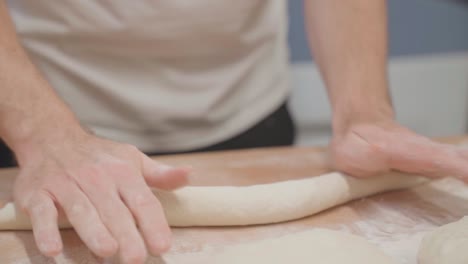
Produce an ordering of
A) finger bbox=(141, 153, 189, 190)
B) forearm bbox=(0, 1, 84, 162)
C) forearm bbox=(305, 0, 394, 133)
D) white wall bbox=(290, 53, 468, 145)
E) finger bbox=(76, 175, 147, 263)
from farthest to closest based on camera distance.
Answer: white wall bbox=(290, 53, 468, 145)
forearm bbox=(305, 0, 394, 133)
forearm bbox=(0, 1, 84, 162)
finger bbox=(141, 153, 189, 190)
finger bbox=(76, 175, 147, 263)

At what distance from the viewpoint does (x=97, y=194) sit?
2.69 feet

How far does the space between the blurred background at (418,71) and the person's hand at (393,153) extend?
996mm

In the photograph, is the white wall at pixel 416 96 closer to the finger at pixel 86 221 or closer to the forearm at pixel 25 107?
the forearm at pixel 25 107

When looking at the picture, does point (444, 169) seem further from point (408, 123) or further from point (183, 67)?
point (408, 123)

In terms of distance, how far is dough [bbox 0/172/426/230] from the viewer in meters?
0.92

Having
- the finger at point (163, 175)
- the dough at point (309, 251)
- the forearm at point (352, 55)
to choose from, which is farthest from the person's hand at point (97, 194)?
the forearm at point (352, 55)

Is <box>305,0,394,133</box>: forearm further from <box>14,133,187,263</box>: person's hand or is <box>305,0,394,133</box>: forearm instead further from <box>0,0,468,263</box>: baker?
<box>14,133,187,263</box>: person's hand

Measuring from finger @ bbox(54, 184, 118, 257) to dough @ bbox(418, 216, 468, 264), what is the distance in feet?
1.37

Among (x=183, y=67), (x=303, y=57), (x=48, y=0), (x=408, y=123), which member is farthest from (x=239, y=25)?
(x=408, y=123)

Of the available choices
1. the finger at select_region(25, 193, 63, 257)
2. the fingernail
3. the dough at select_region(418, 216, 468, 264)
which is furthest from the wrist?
the dough at select_region(418, 216, 468, 264)

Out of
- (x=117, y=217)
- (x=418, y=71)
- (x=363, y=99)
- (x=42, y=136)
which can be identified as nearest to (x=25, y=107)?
(x=42, y=136)

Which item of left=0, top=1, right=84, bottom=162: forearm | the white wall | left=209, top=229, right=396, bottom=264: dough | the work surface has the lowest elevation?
the white wall

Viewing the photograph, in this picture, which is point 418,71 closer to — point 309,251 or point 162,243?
point 309,251

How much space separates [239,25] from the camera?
1312mm
